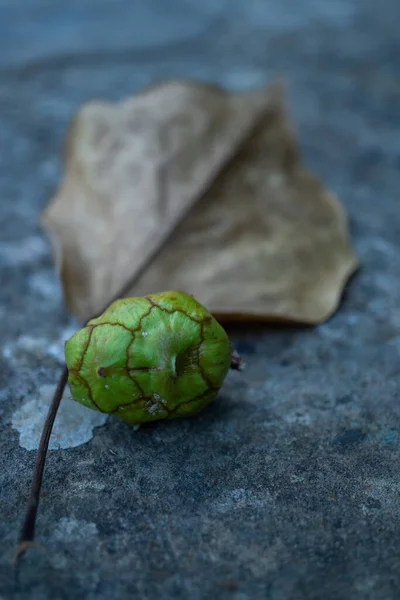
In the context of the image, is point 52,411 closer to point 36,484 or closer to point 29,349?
point 36,484

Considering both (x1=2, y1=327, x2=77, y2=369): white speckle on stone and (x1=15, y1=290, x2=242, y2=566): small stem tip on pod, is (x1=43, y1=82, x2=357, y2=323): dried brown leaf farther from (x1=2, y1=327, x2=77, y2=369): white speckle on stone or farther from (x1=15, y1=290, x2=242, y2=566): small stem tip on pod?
(x1=15, y1=290, x2=242, y2=566): small stem tip on pod

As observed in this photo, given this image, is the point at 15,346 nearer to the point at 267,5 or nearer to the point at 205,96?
the point at 205,96

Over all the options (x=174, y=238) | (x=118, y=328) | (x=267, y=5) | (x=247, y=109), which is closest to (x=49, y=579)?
(x=118, y=328)

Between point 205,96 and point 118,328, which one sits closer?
point 118,328

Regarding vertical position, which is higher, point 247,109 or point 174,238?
point 247,109

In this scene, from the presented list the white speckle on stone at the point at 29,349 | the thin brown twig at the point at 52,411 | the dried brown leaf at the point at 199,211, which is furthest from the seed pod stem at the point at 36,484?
the dried brown leaf at the point at 199,211

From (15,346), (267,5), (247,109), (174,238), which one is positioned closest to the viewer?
(15,346)

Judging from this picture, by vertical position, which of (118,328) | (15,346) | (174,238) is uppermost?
(118,328)
